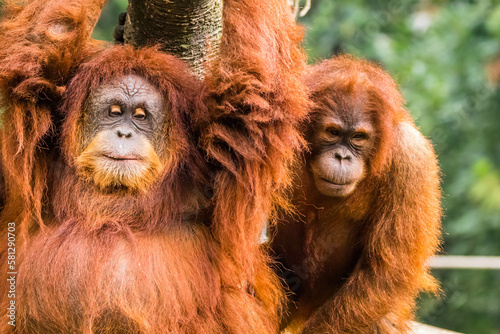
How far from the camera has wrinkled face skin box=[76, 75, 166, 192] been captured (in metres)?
2.27

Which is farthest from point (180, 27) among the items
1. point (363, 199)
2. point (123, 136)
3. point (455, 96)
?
point (455, 96)

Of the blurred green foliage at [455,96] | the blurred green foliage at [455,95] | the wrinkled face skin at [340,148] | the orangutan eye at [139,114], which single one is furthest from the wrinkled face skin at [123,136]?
the blurred green foliage at [455,95]

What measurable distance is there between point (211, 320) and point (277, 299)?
0.43 meters

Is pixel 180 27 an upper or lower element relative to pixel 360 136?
upper

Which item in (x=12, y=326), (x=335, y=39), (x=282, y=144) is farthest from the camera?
(x=335, y=39)

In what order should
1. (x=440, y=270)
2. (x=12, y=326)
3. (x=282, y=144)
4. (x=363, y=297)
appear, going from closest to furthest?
(x=12, y=326) → (x=282, y=144) → (x=363, y=297) → (x=440, y=270)

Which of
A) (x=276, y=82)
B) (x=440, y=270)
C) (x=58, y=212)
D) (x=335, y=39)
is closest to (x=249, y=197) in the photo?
(x=276, y=82)

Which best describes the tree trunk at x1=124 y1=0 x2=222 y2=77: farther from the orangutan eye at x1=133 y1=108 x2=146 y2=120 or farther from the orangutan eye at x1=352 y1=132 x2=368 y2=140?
the orangutan eye at x1=352 y1=132 x2=368 y2=140

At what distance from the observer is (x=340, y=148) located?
9.49 feet

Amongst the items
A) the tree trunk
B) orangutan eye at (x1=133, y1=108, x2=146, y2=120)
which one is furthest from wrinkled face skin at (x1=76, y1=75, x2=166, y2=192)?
the tree trunk

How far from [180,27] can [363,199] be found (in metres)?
1.23

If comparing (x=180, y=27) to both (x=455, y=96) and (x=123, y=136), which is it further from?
(x=455, y=96)

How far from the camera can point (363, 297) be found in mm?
2918

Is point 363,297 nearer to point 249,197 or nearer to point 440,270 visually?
point 249,197
